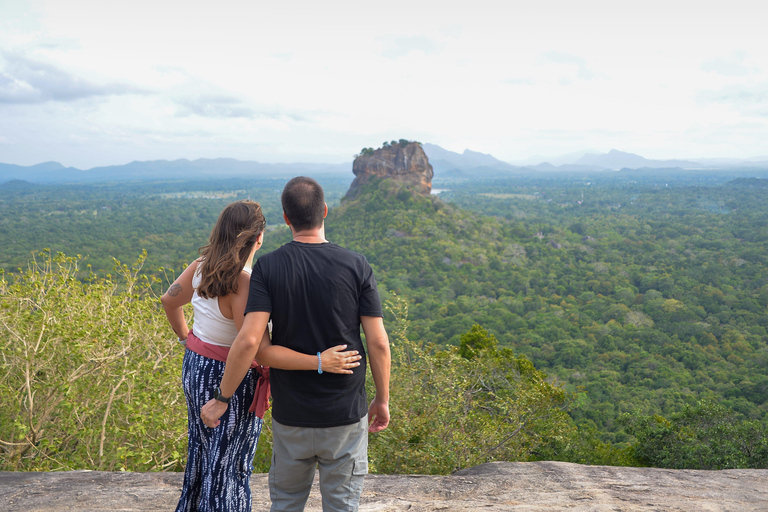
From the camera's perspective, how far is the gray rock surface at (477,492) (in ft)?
10.8

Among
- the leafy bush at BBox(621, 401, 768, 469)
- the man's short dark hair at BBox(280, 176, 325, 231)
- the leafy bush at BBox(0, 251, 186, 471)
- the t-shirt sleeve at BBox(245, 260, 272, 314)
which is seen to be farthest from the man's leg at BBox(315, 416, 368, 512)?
the leafy bush at BBox(621, 401, 768, 469)

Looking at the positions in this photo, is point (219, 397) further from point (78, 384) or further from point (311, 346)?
point (78, 384)

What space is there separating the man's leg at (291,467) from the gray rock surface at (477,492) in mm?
1092

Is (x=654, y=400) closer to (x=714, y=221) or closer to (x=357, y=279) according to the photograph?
(x=357, y=279)

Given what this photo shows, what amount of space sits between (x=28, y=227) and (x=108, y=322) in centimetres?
8597

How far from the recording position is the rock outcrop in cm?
6412

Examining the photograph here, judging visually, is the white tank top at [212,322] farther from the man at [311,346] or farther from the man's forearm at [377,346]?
the man's forearm at [377,346]

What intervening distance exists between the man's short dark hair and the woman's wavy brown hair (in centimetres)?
20

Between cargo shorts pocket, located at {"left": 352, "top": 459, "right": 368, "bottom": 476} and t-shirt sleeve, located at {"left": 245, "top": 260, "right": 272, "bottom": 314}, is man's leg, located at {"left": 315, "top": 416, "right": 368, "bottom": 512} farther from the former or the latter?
t-shirt sleeve, located at {"left": 245, "top": 260, "right": 272, "bottom": 314}

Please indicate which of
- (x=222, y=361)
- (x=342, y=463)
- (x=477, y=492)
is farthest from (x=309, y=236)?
(x=477, y=492)

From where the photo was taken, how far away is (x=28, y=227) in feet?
239

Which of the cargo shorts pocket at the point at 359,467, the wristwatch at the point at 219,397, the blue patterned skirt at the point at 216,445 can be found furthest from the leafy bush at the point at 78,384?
the cargo shorts pocket at the point at 359,467

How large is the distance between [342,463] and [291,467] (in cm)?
25

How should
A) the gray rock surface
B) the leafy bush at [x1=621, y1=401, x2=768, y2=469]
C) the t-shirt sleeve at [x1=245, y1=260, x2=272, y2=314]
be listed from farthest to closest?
the leafy bush at [x1=621, y1=401, x2=768, y2=469] < the gray rock surface < the t-shirt sleeve at [x1=245, y1=260, x2=272, y2=314]
